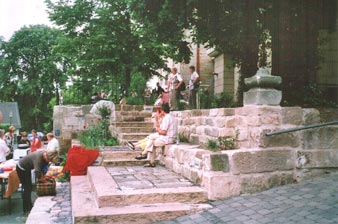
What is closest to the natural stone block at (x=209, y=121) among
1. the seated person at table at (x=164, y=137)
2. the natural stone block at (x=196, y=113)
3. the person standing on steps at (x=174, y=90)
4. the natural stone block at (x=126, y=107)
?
the natural stone block at (x=196, y=113)

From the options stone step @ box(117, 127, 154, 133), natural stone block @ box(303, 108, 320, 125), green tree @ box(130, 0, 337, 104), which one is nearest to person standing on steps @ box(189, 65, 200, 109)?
green tree @ box(130, 0, 337, 104)

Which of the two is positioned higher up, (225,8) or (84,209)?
(225,8)

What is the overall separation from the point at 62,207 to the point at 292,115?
15.4ft

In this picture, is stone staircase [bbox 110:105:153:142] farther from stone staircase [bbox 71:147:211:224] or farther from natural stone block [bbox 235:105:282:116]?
natural stone block [bbox 235:105:282:116]

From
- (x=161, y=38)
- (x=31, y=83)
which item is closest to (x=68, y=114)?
(x=161, y=38)

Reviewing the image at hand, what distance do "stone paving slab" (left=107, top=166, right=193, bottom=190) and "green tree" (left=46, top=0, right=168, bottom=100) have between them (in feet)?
38.8

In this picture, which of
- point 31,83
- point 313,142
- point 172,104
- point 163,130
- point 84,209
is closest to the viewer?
point 84,209

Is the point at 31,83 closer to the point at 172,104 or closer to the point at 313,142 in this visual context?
the point at 172,104

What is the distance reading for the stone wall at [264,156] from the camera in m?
6.64

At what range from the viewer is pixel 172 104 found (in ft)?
46.9

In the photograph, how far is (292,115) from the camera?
7.21 meters

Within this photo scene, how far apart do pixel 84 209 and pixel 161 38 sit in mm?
7665

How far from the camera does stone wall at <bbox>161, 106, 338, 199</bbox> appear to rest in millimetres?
6645

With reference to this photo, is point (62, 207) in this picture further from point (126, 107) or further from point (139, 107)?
point (139, 107)
